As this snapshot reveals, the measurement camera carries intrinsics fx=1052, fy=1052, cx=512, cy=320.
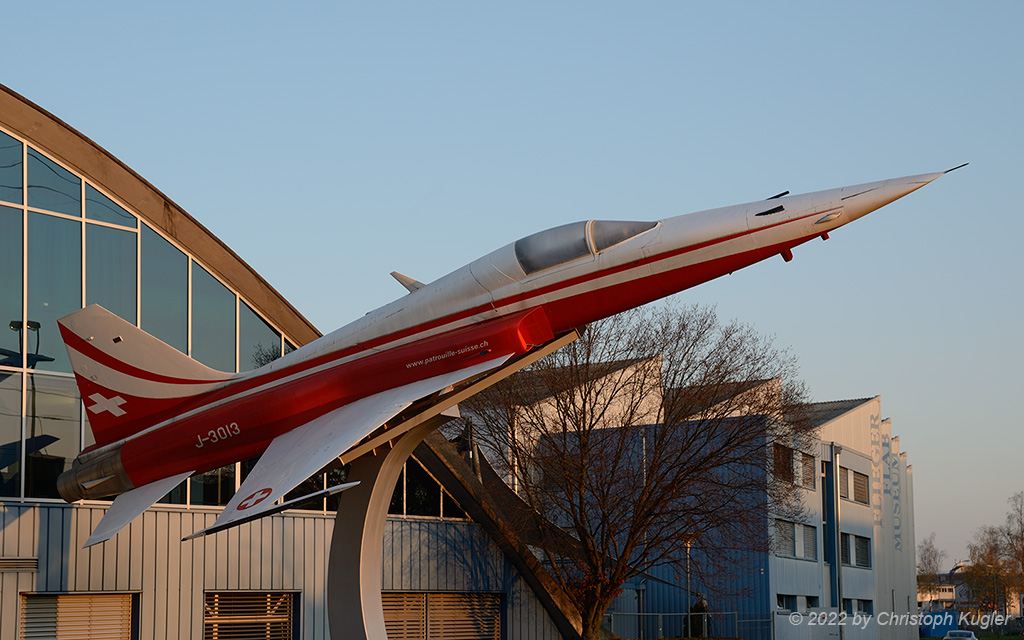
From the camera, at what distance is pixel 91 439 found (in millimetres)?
20188

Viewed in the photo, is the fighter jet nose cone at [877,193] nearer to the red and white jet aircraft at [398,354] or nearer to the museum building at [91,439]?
the red and white jet aircraft at [398,354]

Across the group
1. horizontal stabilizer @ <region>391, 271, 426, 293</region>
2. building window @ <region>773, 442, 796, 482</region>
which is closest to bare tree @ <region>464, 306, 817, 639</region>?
building window @ <region>773, 442, 796, 482</region>

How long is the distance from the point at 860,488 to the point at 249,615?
31607 mm

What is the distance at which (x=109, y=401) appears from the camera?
16.1 meters

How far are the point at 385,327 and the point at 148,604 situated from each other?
384 inches

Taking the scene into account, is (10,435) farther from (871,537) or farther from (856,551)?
(871,537)

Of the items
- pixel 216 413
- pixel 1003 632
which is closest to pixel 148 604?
pixel 216 413

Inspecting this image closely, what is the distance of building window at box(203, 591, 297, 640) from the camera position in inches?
843

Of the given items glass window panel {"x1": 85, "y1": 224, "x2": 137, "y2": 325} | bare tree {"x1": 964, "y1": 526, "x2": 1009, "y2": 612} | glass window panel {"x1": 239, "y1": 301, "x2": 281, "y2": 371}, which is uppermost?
glass window panel {"x1": 85, "y1": 224, "x2": 137, "y2": 325}

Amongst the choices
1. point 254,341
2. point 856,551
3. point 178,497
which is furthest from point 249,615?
point 856,551

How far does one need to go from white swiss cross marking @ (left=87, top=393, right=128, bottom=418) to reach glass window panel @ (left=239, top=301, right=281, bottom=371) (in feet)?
20.9

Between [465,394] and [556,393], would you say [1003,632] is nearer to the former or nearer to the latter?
[556,393]

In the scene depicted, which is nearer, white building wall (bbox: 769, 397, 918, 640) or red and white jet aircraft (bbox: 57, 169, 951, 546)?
red and white jet aircraft (bbox: 57, 169, 951, 546)

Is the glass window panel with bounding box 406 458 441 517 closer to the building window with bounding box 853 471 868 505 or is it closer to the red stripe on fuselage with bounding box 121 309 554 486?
the red stripe on fuselage with bounding box 121 309 554 486
